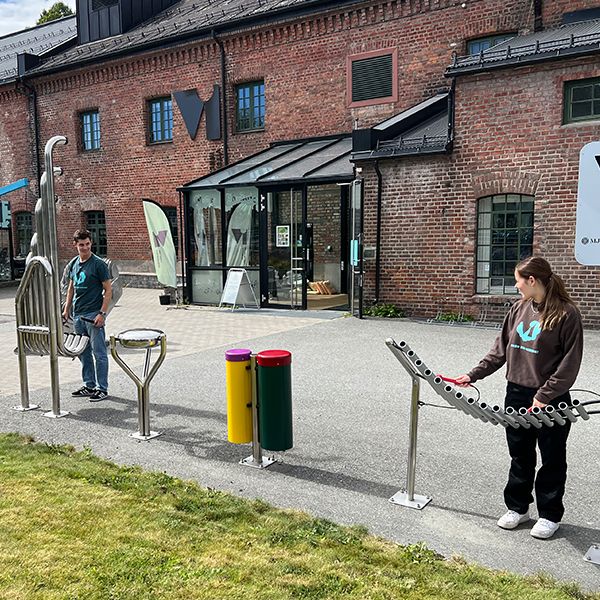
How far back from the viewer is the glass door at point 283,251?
47.7 feet

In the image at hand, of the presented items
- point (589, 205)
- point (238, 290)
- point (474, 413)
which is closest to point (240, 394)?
point (474, 413)

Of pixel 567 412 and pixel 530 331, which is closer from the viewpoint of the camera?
pixel 567 412

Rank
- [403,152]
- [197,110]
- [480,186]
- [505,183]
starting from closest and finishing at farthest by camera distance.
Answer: [505,183]
[480,186]
[403,152]
[197,110]

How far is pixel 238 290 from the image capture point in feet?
49.3

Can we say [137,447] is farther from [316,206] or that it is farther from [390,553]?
[316,206]

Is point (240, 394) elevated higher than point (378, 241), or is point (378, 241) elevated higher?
point (378, 241)

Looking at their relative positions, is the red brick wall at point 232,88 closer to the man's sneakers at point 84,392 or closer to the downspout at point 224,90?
the downspout at point 224,90

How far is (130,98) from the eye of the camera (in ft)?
67.9

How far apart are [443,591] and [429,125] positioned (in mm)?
11932

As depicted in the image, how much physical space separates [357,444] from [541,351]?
224cm

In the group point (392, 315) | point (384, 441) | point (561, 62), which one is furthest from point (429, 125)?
point (384, 441)

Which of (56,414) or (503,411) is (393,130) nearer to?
(56,414)

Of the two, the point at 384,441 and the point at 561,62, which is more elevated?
the point at 561,62

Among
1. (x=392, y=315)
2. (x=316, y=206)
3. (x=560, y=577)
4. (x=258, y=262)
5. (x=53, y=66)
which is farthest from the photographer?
(x=53, y=66)
